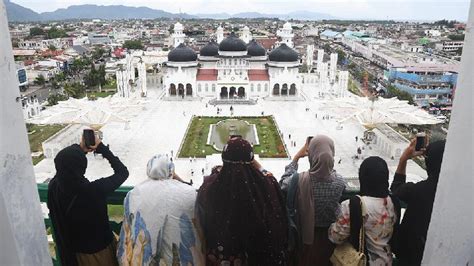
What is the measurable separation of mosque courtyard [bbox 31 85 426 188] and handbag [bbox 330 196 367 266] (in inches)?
371

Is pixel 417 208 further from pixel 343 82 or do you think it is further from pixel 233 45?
pixel 233 45

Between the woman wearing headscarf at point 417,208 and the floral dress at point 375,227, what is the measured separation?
2.9 inches

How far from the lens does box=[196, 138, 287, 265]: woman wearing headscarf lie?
1930 millimetres

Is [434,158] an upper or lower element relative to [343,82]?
upper

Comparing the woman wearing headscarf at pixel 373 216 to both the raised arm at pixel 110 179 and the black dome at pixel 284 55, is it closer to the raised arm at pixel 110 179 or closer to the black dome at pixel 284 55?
the raised arm at pixel 110 179

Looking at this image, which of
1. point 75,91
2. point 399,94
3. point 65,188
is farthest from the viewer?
point 75,91

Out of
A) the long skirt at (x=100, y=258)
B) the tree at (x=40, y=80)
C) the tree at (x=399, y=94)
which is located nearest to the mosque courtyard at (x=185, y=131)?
the tree at (x=399, y=94)

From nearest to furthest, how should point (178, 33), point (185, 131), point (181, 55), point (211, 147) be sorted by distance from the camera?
point (211, 147) → point (185, 131) → point (181, 55) → point (178, 33)

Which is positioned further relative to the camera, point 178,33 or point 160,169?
point 178,33

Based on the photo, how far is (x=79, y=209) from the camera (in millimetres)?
2051

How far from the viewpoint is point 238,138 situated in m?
2.02

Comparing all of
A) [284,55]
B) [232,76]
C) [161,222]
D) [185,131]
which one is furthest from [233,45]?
[161,222]

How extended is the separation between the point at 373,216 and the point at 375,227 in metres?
0.06

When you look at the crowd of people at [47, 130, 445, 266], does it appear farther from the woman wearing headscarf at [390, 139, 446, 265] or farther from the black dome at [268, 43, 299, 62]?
the black dome at [268, 43, 299, 62]
